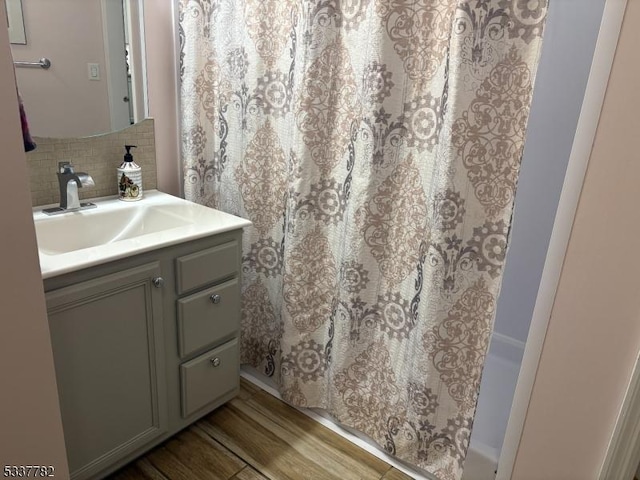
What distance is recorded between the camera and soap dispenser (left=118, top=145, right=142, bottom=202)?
1.82 meters

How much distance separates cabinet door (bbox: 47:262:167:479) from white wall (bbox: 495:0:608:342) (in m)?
1.45

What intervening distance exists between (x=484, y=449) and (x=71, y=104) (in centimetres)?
187

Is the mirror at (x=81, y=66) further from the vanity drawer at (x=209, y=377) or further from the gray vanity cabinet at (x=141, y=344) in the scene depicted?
the vanity drawer at (x=209, y=377)

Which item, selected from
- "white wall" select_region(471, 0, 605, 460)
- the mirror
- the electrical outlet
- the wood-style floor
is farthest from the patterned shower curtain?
"white wall" select_region(471, 0, 605, 460)

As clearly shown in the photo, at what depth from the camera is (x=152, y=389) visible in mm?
1578

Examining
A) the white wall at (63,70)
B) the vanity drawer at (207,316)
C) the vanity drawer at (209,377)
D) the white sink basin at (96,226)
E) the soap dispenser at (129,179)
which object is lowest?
the vanity drawer at (209,377)

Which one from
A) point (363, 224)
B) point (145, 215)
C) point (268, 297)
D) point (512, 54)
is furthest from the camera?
point (268, 297)

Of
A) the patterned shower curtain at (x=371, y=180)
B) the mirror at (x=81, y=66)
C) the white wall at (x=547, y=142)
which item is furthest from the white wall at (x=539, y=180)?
the mirror at (x=81, y=66)

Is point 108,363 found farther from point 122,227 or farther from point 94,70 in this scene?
point 94,70

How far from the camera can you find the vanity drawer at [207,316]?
1.60 m

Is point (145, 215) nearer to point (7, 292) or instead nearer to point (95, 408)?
point (95, 408)

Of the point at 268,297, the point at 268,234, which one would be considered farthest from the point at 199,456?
the point at 268,234

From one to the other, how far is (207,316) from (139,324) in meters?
0.26

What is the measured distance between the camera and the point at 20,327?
903mm
